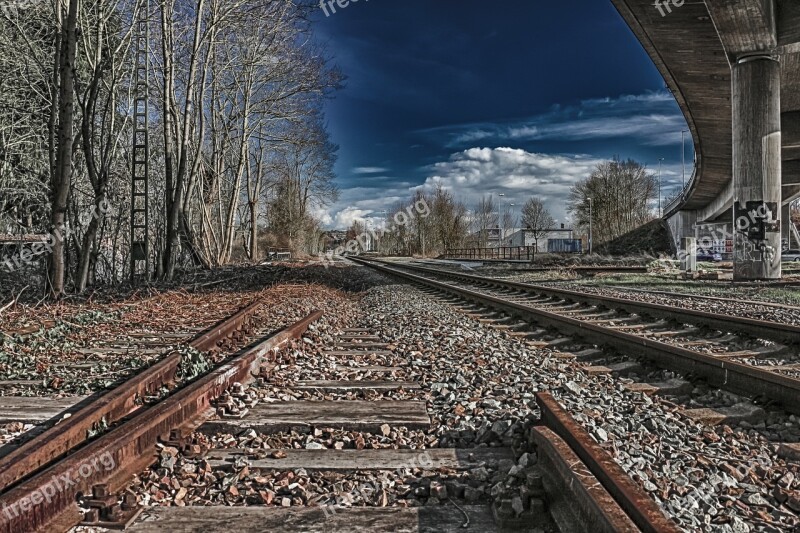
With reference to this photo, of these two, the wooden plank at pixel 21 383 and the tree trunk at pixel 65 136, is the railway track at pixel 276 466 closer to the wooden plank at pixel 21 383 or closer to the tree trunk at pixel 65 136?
the wooden plank at pixel 21 383

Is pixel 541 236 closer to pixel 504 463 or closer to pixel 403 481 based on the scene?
pixel 504 463

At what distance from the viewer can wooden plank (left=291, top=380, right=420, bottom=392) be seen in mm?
4441

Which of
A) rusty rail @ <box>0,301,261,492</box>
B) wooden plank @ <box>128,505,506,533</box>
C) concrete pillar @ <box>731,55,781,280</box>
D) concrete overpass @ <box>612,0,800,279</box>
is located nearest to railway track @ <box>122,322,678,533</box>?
wooden plank @ <box>128,505,506,533</box>

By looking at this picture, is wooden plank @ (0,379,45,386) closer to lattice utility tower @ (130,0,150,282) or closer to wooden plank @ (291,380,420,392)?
wooden plank @ (291,380,420,392)

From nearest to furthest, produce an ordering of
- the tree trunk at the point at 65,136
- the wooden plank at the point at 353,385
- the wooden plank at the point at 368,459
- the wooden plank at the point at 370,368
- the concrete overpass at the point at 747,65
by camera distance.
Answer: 1. the wooden plank at the point at 368,459
2. the wooden plank at the point at 353,385
3. the wooden plank at the point at 370,368
4. the tree trunk at the point at 65,136
5. the concrete overpass at the point at 747,65

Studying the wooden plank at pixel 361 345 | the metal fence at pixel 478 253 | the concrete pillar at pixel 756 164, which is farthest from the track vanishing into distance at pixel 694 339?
the metal fence at pixel 478 253

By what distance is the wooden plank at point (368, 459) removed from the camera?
2850mm

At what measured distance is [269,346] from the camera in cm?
539

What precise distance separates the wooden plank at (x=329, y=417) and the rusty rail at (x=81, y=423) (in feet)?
1.99

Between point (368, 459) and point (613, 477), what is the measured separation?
1321mm

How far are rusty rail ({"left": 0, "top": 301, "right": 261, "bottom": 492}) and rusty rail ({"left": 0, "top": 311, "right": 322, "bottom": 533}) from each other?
0.23 m

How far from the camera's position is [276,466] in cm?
285

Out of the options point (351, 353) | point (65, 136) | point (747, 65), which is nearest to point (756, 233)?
point (747, 65)

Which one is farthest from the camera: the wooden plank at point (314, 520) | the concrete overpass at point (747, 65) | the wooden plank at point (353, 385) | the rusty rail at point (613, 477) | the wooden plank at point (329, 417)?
the concrete overpass at point (747, 65)
